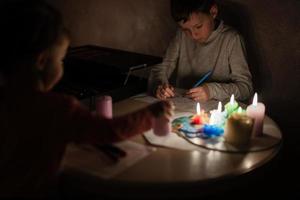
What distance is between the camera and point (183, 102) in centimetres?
210

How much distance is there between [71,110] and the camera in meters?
1.37

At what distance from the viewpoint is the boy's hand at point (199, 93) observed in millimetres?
2096

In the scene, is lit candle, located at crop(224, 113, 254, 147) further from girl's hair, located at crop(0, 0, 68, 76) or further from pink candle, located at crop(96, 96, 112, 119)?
girl's hair, located at crop(0, 0, 68, 76)

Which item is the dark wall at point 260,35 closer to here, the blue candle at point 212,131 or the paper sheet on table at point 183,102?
the paper sheet on table at point 183,102

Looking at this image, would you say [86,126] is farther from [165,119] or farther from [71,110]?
[165,119]

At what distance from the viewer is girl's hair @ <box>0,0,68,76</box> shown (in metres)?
1.29

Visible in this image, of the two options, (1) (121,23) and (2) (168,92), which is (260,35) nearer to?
(2) (168,92)

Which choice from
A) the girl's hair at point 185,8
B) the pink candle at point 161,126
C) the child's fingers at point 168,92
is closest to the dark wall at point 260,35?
the girl's hair at point 185,8

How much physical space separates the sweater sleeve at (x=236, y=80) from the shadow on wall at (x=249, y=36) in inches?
7.2

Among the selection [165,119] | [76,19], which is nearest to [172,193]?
[165,119]

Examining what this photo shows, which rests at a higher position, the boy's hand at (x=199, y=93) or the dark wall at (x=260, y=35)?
the dark wall at (x=260, y=35)

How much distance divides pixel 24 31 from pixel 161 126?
0.65m

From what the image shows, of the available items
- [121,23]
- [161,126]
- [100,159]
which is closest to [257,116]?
[161,126]

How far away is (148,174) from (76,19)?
2283mm
